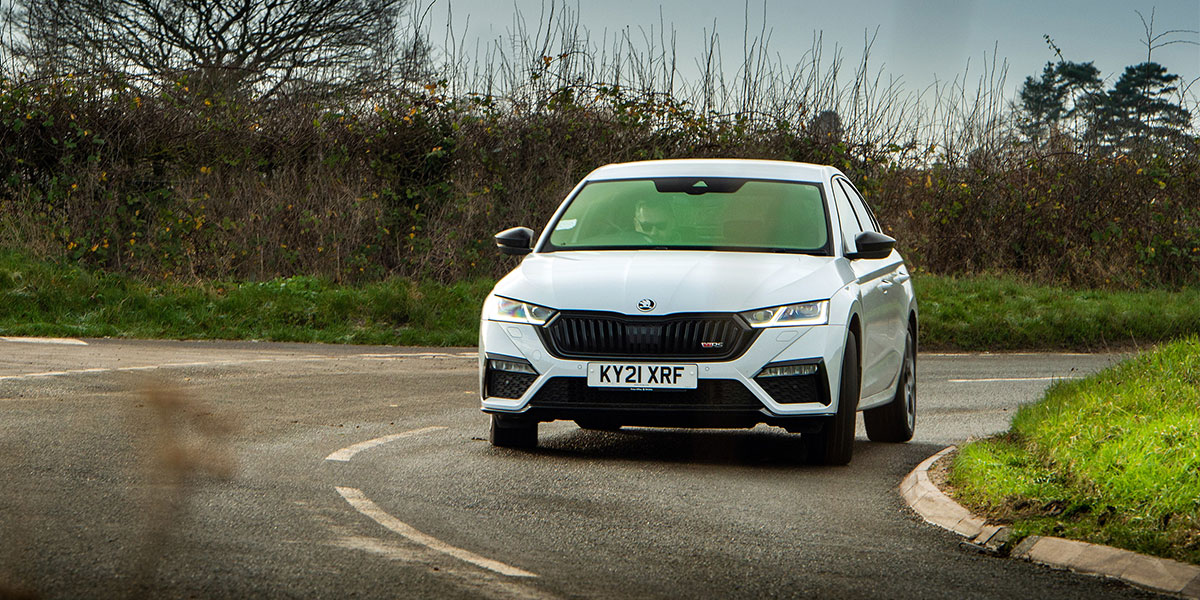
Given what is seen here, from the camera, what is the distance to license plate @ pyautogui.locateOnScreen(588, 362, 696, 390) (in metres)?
7.70

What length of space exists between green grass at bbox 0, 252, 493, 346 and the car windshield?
8036 mm

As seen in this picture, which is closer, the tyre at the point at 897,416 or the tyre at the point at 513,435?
the tyre at the point at 513,435

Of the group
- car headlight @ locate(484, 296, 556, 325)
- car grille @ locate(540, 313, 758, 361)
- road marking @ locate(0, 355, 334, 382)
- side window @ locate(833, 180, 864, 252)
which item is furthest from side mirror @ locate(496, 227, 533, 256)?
road marking @ locate(0, 355, 334, 382)

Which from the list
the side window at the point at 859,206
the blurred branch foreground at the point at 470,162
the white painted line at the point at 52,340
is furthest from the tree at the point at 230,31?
the side window at the point at 859,206

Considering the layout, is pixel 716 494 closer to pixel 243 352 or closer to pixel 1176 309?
pixel 243 352

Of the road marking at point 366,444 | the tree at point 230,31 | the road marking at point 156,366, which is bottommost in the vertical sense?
the road marking at point 366,444

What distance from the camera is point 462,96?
75.5 ft

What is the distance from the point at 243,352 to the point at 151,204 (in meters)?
7.12

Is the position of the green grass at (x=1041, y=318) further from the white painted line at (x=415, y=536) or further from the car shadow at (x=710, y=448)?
the white painted line at (x=415, y=536)

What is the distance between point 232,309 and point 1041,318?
411 inches

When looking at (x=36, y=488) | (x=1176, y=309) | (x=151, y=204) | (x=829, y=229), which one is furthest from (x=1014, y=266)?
(x=36, y=488)

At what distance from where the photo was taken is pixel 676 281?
788 centimetres

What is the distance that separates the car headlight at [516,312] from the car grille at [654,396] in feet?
1.17

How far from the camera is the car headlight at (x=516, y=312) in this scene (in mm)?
7926
